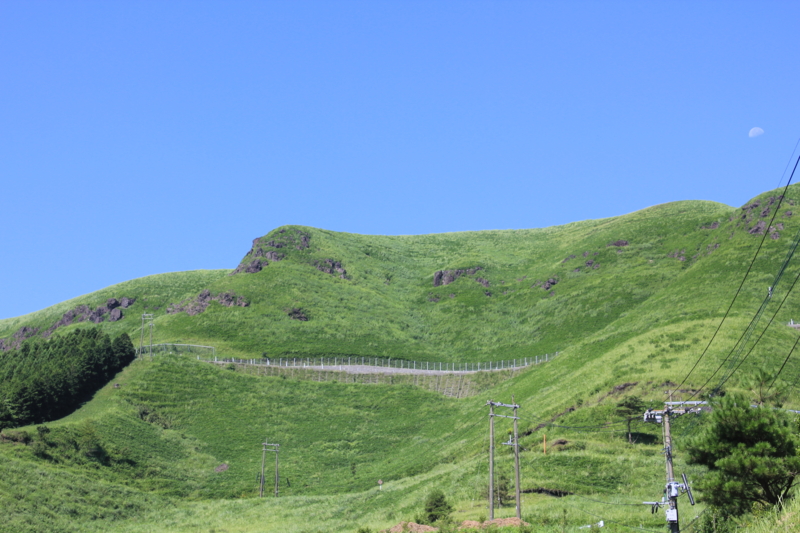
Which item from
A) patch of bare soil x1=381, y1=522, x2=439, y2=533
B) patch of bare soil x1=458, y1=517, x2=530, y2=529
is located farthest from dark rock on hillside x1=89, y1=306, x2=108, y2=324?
patch of bare soil x1=458, y1=517, x2=530, y2=529

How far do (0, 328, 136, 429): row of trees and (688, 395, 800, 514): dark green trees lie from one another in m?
68.7

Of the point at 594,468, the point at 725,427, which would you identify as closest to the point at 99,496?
the point at 594,468

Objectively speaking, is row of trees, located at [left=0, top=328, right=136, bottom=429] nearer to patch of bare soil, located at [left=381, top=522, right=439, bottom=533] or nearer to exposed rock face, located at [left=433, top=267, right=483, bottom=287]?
patch of bare soil, located at [left=381, top=522, right=439, bottom=533]

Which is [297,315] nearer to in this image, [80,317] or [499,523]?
[80,317]

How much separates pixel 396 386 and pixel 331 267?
56402 mm

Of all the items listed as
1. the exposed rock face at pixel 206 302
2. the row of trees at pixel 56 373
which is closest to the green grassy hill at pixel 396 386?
the exposed rock face at pixel 206 302

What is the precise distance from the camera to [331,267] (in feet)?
531

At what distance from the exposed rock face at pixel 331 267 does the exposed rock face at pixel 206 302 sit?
25.9m

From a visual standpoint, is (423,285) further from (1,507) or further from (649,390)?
(1,507)

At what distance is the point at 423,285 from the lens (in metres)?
171

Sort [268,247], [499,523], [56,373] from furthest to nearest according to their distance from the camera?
[268,247] → [56,373] → [499,523]

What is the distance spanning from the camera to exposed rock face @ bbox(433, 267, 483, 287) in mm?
169500

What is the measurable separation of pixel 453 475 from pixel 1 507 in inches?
1263

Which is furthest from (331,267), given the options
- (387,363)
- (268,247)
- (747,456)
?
(747,456)
